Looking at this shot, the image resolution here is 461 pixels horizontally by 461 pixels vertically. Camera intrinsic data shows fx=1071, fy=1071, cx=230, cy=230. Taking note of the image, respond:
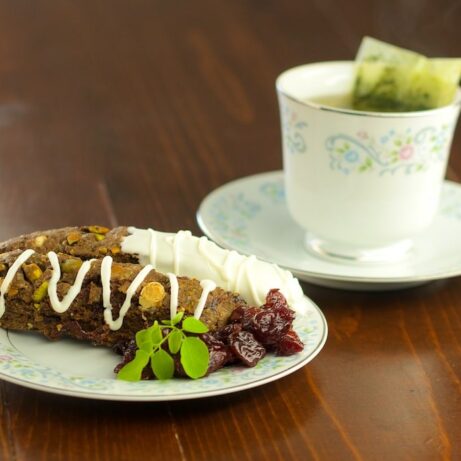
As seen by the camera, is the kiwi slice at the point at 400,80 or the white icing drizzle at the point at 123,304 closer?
the white icing drizzle at the point at 123,304

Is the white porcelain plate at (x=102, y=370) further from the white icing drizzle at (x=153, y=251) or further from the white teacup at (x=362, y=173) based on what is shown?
the white teacup at (x=362, y=173)

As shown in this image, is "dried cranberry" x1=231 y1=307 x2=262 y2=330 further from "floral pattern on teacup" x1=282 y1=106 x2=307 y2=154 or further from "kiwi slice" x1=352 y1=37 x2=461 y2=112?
"kiwi slice" x1=352 y1=37 x2=461 y2=112

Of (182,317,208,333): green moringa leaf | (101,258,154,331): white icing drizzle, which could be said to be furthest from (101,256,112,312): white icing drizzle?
(182,317,208,333): green moringa leaf

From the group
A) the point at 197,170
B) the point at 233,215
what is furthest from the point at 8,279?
the point at 197,170

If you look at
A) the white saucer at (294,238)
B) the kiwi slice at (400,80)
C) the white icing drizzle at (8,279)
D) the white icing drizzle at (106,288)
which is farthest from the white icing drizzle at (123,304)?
the kiwi slice at (400,80)

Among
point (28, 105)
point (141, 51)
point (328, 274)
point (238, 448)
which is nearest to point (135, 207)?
point (328, 274)

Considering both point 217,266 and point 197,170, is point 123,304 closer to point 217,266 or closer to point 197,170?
point 217,266
